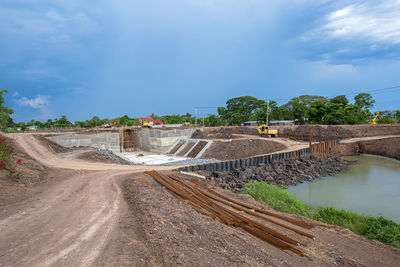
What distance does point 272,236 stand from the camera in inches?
254

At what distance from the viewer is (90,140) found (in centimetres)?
3500

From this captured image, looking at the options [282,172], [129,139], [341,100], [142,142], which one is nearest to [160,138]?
[142,142]

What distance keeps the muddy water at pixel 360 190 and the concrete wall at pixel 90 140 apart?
3092 centimetres

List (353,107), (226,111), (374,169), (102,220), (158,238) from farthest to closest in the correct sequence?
(226,111) → (353,107) → (374,169) → (102,220) → (158,238)

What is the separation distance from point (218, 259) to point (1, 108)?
3747 centimetres

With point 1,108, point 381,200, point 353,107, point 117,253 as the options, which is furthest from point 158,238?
point 353,107

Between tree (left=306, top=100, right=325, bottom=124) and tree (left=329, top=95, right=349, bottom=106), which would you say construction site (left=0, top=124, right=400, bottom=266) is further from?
tree (left=329, top=95, right=349, bottom=106)

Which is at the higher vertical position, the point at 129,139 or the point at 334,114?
the point at 334,114

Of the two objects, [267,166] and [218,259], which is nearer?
[218,259]

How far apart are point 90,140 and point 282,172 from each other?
29.8 meters

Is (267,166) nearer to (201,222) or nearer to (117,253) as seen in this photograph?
(201,222)

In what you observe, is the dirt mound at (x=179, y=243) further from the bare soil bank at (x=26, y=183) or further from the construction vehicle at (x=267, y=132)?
the construction vehicle at (x=267, y=132)

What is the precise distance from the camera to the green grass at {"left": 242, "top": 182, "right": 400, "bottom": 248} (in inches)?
311

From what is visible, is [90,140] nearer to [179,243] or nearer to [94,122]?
[179,243]
